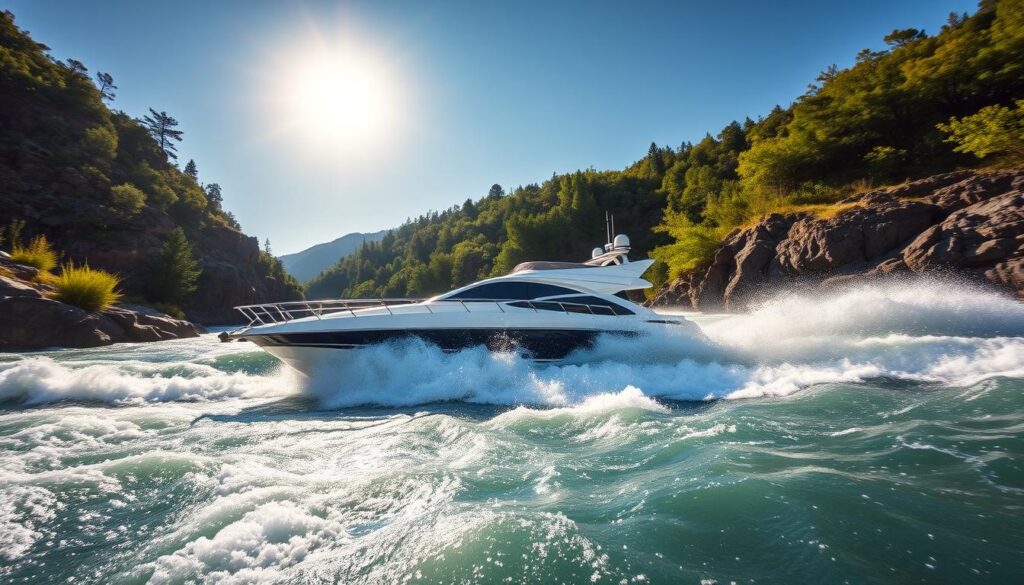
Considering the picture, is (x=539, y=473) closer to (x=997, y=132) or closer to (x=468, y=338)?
(x=468, y=338)

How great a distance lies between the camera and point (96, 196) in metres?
32.9

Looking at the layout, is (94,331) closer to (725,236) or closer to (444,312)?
(444,312)

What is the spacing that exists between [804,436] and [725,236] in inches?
831

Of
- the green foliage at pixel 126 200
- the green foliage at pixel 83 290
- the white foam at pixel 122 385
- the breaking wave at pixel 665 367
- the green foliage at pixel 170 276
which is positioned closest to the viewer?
the breaking wave at pixel 665 367

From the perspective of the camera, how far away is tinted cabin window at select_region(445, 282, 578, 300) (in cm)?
838

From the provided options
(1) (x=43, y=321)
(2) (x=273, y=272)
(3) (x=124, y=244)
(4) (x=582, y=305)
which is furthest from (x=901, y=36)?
(2) (x=273, y=272)

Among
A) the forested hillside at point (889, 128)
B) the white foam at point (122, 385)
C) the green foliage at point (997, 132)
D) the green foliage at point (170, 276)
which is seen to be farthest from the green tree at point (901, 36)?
the green foliage at point (170, 276)

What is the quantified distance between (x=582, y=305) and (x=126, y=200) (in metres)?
41.8

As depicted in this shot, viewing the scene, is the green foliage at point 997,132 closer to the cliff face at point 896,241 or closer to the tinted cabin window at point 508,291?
the cliff face at point 896,241

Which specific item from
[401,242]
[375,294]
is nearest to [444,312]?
[375,294]

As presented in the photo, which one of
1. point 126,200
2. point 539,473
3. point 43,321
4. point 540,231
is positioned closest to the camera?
point 539,473

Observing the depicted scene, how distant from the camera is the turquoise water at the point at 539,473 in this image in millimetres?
2057

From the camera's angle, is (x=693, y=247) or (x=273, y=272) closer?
(x=693, y=247)

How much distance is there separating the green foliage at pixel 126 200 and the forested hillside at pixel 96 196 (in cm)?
9
